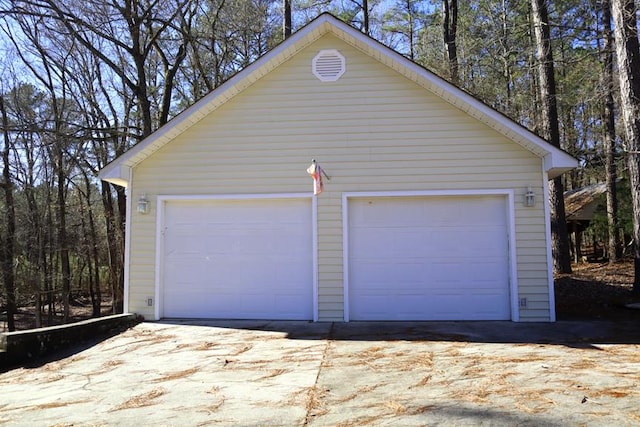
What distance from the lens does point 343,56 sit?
830 centimetres

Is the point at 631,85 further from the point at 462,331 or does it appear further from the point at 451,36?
the point at 451,36

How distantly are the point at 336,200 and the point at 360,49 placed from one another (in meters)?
2.62

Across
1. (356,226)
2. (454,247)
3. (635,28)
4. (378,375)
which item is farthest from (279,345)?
(635,28)

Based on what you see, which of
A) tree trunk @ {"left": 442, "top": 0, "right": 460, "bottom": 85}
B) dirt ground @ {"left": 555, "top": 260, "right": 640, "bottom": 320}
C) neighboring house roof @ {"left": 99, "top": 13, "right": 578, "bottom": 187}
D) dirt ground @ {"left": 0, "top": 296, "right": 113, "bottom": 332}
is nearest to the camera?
neighboring house roof @ {"left": 99, "top": 13, "right": 578, "bottom": 187}

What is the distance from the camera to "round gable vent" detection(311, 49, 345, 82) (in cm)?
830

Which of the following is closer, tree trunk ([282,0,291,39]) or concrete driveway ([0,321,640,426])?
concrete driveway ([0,321,640,426])

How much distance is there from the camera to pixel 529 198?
7754mm

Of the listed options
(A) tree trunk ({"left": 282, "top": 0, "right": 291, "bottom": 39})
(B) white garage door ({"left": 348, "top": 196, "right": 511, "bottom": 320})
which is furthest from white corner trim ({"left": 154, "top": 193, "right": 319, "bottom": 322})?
(A) tree trunk ({"left": 282, "top": 0, "right": 291, "bottom": 39})

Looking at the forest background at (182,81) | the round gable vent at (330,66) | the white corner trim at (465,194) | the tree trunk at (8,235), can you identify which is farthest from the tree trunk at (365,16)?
the tree trunk at (8,235)

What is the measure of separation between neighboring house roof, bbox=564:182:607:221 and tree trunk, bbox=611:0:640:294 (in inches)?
338

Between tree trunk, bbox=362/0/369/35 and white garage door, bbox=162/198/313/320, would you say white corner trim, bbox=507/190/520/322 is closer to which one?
white garage door, bbox=162/198/313/320

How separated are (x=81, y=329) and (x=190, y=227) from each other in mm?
2352

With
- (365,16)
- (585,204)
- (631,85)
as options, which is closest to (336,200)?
(631,85)

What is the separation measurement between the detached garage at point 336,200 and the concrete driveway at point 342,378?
84cm
